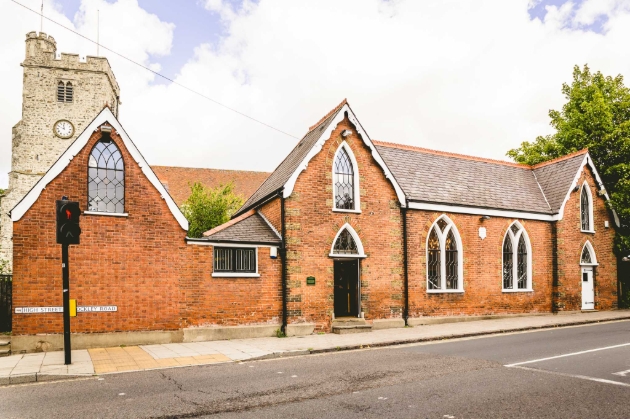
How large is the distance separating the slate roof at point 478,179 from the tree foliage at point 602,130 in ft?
8.16

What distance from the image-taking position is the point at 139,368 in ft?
33.8

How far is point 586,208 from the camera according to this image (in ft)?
75.9

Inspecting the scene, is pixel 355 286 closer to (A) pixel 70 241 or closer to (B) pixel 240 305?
(B) pixel 240 305

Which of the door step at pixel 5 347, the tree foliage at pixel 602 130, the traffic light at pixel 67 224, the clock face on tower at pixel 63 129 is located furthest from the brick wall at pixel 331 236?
the clock face on tower at pixel 63 129

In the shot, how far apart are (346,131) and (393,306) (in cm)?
639

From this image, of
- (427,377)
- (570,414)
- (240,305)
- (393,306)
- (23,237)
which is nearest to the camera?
(570,414)

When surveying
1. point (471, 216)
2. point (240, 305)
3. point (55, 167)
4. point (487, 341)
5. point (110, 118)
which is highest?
point (110, 118)

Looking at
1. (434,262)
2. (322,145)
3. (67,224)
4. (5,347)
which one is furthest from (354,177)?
(5,347)

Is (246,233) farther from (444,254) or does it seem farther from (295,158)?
(444,254)

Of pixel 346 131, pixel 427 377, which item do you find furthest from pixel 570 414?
pixel 346 131

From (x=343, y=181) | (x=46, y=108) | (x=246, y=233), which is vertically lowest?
(x=246, y=233)

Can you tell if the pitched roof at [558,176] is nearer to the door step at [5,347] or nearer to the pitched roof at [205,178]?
the door step at [5,347]

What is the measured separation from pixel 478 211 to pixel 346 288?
6500 millimetres

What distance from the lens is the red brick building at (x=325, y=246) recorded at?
13.2 meters
